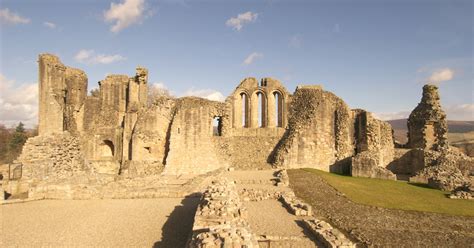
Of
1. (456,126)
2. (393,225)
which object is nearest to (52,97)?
(393,225)

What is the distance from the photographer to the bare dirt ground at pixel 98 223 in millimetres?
7406

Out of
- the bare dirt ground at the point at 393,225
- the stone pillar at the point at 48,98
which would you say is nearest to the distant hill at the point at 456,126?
the stone pillar at the point at 48,98

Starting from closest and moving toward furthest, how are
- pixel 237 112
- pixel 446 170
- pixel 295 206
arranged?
pixel 295 206, pixel 446 170, pixel 237 112

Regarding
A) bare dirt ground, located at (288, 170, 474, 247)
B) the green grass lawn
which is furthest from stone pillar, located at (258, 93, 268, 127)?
bare dirt ground, located at (288, 170, 474, 247)

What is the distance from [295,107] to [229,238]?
18085 mm

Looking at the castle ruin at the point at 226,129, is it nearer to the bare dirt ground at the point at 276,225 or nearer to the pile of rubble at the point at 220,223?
the bare dirt ground at the point at 276,225

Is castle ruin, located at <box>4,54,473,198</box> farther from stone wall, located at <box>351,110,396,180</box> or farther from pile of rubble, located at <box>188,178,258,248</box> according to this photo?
pile of rubble, located at <box>188,178,258,248</box>

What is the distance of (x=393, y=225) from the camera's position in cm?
845

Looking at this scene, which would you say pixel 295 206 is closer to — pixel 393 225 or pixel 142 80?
pixel 393 225

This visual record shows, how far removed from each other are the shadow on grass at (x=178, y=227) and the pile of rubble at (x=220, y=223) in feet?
2.39

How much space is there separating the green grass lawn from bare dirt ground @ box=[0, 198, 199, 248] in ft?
20.6

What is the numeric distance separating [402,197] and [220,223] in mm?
8687

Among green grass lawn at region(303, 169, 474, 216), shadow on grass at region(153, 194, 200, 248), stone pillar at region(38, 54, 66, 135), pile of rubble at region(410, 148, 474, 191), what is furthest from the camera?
stone pillar at region(38, 54, 66, 135)

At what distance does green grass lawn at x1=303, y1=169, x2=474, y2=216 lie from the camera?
10.7 m
